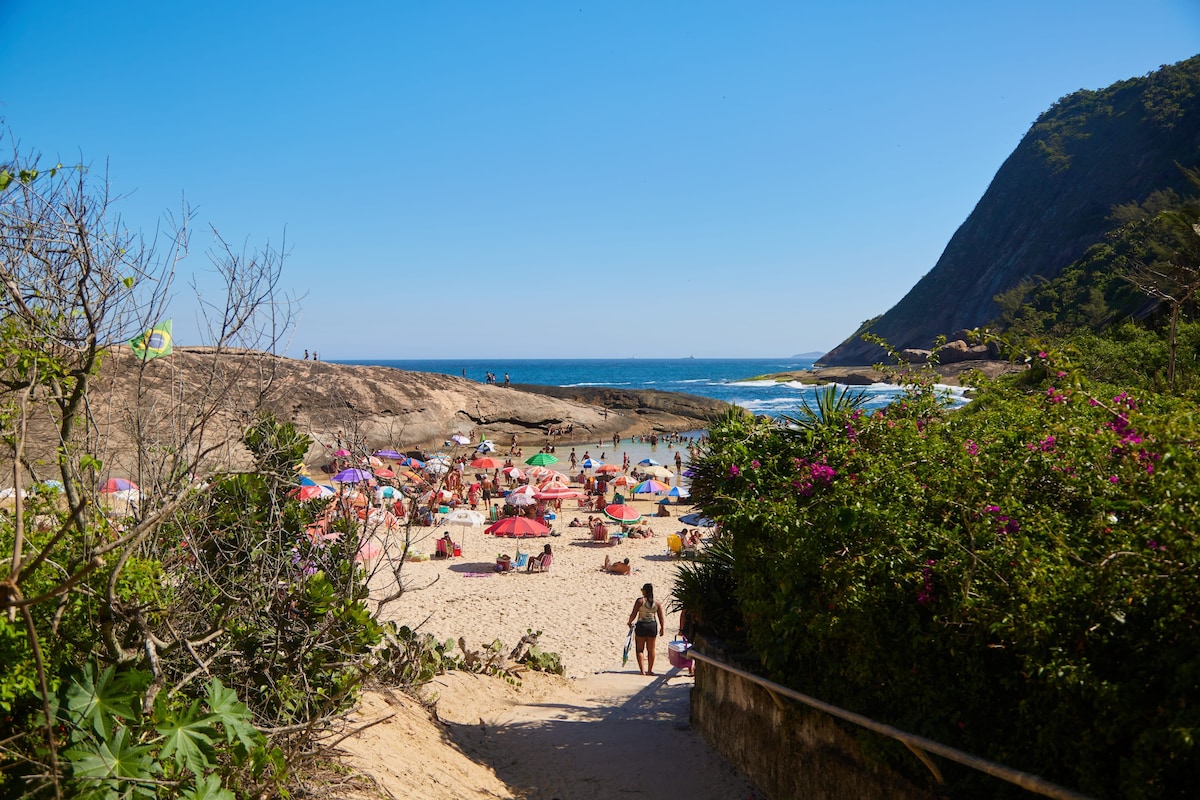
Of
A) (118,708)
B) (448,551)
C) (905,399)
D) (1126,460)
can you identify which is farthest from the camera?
(448,551)

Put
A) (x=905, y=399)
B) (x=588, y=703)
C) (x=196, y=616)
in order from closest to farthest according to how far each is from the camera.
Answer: (x=196, y=616), (x=905, y=399), (x=588, y=703)

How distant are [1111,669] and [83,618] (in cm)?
510

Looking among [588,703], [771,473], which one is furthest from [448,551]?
[771,473]

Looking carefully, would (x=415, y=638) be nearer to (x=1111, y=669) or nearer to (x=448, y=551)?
(x=1111, y=669)

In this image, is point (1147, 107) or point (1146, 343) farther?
point (1147, 107)

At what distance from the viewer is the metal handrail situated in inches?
142

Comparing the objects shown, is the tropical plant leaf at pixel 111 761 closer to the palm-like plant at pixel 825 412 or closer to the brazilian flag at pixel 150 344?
the brazilian flag at pixel 150 344

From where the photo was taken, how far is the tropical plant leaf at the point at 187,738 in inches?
132

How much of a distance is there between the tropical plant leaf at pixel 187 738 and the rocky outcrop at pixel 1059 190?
81.0 metres

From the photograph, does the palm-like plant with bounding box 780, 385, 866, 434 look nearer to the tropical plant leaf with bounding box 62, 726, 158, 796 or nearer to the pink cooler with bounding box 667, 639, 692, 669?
the pink cooler with bounding box 667, 639, 692, 669

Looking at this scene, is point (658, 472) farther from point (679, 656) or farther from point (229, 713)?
point (229, 713)

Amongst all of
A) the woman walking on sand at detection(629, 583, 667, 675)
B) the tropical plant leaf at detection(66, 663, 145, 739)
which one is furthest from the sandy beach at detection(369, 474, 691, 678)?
the tropical plant leaf at detection(66, 663, 145, 739)

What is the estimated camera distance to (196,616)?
191 inches

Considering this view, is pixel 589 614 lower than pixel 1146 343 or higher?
lower
